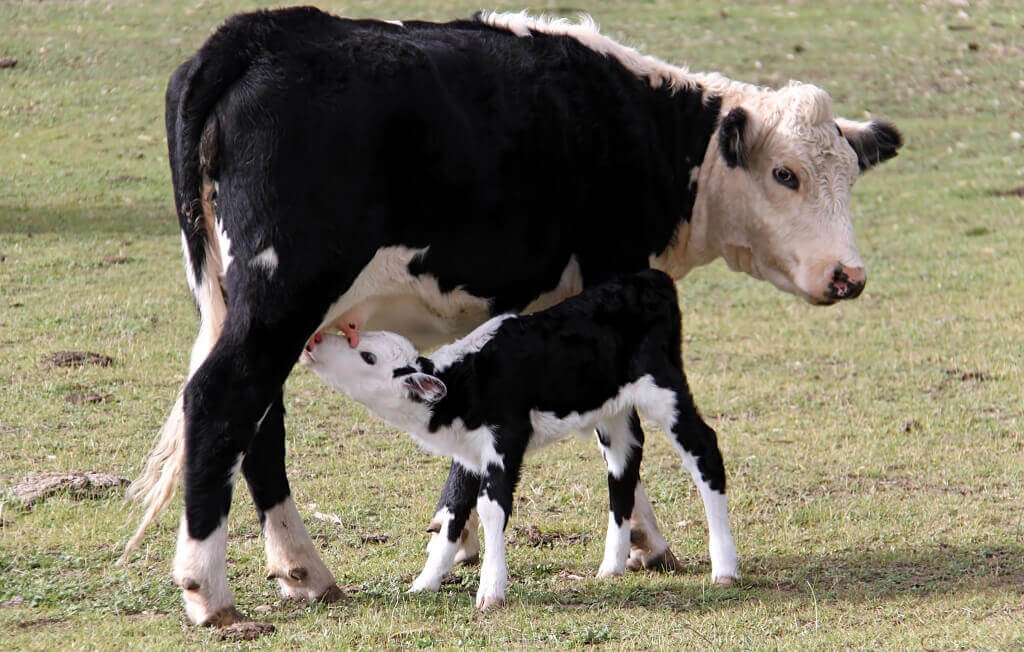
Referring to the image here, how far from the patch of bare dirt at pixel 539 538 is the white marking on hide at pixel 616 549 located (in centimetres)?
55

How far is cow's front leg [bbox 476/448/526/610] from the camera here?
19.8 feet

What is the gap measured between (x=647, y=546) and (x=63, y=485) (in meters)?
3.11

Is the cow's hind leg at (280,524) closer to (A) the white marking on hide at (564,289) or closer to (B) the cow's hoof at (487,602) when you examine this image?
(B) the cow's hoof at (487,602)

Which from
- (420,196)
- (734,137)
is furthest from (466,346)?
(734,137)

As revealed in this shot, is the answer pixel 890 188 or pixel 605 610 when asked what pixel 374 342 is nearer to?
pixel 605 610

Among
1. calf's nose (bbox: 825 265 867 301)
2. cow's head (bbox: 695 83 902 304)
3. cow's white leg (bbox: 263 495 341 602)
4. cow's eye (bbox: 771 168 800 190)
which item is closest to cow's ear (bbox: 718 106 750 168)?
cow's head (bbox: 695 83 902 304)

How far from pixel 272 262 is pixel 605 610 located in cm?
200

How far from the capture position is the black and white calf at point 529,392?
6.16 metres

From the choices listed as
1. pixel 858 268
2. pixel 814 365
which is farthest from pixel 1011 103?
pixel 858 268

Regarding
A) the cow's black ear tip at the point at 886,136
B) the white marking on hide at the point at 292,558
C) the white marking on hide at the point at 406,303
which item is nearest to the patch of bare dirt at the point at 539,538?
the white marking on hide at the point at 406,303

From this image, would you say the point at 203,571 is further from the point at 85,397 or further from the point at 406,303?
the point at 85,397

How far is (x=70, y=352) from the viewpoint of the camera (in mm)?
10227

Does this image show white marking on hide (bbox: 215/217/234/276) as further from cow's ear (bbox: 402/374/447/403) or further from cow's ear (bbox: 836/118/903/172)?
cow's ear (bbox: 836/118/903/172)

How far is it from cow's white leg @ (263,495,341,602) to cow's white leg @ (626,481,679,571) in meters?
1.47
